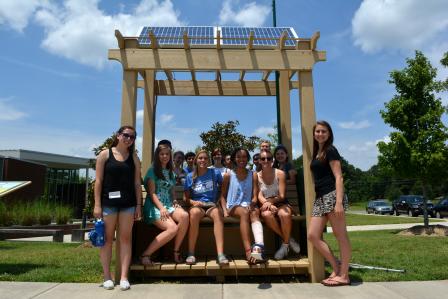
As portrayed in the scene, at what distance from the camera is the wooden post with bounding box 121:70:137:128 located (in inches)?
195

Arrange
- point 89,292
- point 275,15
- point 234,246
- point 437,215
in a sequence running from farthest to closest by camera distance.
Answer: point 437,215
point 275,15
point 234,246
point 89,292

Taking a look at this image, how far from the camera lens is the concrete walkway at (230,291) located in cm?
393

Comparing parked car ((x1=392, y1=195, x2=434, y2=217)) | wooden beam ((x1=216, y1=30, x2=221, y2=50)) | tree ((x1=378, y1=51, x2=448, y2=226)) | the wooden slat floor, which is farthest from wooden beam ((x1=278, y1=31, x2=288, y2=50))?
parked car ((x1=392, y1=195, x2=434, y2=217))

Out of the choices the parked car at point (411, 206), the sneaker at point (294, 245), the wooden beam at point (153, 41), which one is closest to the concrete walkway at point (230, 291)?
the sneaker at point (294, 245)

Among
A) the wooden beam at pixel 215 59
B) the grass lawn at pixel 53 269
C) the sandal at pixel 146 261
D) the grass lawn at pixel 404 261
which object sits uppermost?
the wooden beam at pixel 215 59

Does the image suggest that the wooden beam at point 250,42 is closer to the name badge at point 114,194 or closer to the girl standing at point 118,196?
the girl standing at point 118,196

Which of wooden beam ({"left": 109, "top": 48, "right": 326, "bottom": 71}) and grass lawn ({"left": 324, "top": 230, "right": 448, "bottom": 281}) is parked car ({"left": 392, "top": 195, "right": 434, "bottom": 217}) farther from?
wooden beam ({"left": 109, "top": 48, "right": 326, "bottom": 71})

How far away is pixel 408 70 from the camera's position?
1345 cm

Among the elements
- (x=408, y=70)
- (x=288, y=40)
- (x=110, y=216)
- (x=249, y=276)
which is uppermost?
(x=408, y=70)

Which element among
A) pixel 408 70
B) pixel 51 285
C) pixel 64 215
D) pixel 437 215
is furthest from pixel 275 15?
pixel 437 215

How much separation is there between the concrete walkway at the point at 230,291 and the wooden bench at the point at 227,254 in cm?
20

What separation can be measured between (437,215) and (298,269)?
27.9 m

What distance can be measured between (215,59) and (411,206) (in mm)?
28356

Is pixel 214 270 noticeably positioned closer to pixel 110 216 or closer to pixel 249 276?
pixel 249 276
